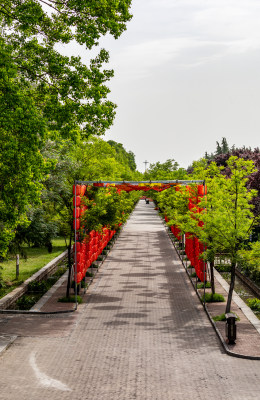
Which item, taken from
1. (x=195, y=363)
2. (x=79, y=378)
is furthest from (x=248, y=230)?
A: (x=79, y=378)

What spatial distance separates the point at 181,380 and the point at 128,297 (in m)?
9.48

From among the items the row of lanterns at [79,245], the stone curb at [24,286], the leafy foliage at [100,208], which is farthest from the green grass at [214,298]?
the stone curb at [24,286]

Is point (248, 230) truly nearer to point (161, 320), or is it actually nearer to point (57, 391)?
point (161, 320)

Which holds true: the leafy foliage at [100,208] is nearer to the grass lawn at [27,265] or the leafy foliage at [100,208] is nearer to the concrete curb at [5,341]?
the grass lawn at [27,265]

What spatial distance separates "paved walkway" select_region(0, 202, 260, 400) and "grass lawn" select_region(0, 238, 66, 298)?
404 centimetres

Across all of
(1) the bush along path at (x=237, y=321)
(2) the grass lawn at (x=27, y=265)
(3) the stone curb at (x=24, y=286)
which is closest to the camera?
(1) the bush along path at (x=237, y=321)

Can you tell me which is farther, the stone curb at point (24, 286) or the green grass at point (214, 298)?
the green grass at point (214, 298)

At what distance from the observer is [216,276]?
25969mm

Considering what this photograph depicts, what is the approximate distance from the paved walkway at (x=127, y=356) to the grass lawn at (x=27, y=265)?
4038 millimetres

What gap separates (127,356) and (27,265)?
16626mm

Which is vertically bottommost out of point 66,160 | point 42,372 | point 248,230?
point 42,372

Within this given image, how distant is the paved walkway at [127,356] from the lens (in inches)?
448

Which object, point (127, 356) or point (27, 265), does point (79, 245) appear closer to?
point (127, 356)

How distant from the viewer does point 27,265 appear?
2931cm
